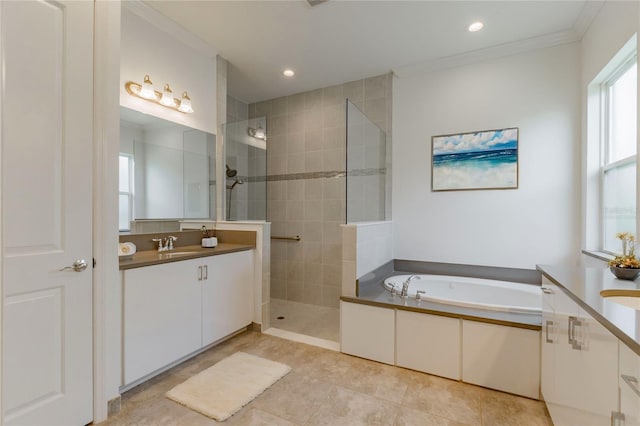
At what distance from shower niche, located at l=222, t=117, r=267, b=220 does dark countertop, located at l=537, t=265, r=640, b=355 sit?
242cm

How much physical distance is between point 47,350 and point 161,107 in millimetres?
1958

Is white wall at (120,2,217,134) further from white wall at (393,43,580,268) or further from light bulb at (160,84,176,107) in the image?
white wall at (393,43,580,268)

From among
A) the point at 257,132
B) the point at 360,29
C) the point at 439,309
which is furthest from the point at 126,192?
the point at 439,309

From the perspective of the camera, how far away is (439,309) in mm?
2059

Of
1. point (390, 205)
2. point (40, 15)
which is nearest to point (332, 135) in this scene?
point (390, 205)

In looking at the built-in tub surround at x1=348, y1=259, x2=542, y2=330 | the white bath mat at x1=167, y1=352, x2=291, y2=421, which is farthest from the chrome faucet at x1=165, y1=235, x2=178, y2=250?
the built-in tub surround at x1=348, y1=259, x2=542, y2=330

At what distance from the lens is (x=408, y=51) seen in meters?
2.88

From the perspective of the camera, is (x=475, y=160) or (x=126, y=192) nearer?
(x=126, y=192)

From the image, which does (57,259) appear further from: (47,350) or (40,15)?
(40,15)

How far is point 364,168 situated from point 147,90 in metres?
2.06

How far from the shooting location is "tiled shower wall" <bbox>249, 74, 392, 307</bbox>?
3584mm

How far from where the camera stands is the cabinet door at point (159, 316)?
1731mm

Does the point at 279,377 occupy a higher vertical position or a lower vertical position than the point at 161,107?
lower

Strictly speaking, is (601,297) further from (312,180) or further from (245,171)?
(312,180)
